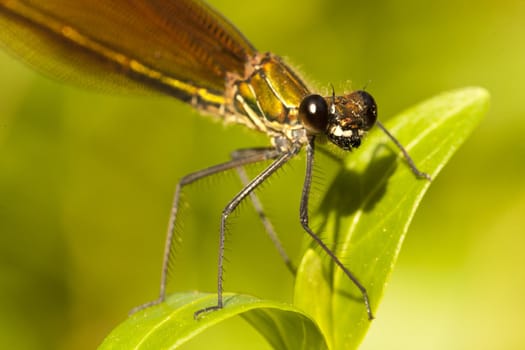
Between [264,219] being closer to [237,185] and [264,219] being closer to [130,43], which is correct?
[237,185]

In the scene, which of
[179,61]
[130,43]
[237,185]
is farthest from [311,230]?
[130,43]

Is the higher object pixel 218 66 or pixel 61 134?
pixel 218 66

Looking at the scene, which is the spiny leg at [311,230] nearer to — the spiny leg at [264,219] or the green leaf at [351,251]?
the green leaf at [351,251]

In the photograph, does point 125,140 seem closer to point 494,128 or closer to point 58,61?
point 58,61

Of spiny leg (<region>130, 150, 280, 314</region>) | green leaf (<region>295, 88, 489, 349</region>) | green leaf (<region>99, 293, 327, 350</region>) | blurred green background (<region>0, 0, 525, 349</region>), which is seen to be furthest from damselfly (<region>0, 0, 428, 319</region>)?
green leaf (<region>99, 293, 327, 350</region>)

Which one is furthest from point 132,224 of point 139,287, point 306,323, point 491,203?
point 306,323

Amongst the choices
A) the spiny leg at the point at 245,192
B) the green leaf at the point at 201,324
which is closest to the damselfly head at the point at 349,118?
the spiny leg at the point at 245,192
